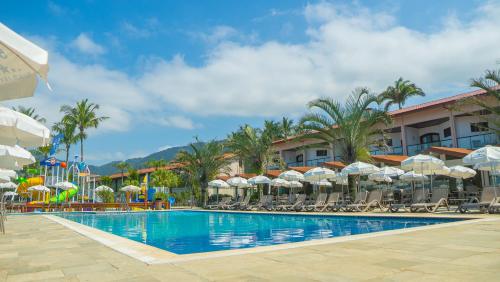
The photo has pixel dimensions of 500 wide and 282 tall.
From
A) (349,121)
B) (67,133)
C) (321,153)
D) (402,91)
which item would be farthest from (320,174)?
(67,133)

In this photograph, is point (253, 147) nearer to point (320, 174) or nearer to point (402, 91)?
point (320, 174)

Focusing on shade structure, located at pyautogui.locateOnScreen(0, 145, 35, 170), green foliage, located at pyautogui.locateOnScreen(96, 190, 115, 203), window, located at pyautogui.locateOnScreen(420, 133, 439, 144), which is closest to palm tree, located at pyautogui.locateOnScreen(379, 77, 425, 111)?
window, located at pyautogui.locateOnScreen(420, 133, 439, 144)

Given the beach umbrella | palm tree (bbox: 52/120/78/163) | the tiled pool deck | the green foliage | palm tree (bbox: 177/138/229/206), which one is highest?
palm tree (bbox: 52/120/78/163)

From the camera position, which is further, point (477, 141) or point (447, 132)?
point (447, 132)

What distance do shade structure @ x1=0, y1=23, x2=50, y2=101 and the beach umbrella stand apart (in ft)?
6.36

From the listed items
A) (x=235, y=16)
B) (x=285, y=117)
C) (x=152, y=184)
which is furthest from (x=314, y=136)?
(x=152, y=184)

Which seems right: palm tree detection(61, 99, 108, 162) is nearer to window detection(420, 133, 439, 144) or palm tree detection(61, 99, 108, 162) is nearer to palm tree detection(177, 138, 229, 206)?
palm tree detection(177, 138, 229, 206)

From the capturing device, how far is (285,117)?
42.2m

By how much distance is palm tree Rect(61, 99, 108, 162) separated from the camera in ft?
122

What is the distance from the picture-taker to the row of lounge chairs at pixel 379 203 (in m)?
12.9

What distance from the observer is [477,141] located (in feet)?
75.1

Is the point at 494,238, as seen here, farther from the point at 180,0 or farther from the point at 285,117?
the point at 285,117

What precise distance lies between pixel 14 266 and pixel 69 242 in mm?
2644

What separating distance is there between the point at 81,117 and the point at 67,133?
2428mm
